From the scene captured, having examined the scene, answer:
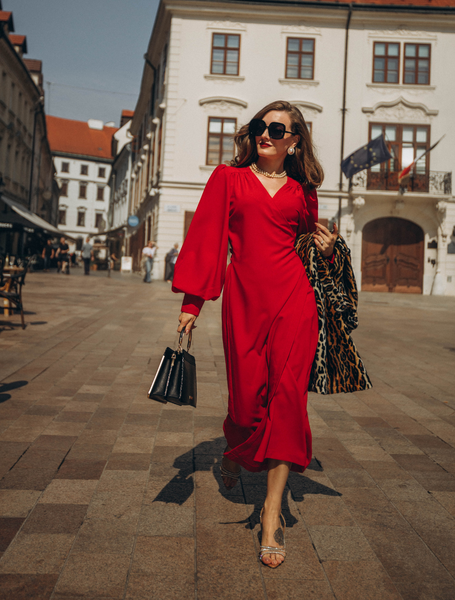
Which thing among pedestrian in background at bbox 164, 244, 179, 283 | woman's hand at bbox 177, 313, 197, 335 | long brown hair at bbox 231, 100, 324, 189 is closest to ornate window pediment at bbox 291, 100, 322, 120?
pedestrian in background at bbox 164, 244, 179, 283

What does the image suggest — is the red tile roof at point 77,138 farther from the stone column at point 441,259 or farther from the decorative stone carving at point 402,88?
the stone column at point 441,259

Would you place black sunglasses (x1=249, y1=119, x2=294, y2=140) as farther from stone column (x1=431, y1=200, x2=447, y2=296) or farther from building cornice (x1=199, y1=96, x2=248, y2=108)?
stone column (x1=431, y1=200, x2=447, y2=296)

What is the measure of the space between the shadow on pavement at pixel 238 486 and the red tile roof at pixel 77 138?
3113 inches

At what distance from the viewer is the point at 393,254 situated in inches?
1041

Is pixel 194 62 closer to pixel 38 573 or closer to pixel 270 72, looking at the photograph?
pixel 270 72

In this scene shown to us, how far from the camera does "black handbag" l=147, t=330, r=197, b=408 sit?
2462 mm

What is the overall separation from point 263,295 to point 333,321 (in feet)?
1.23

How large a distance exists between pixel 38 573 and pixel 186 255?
4.57ft

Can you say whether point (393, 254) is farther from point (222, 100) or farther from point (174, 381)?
point (174, 381)

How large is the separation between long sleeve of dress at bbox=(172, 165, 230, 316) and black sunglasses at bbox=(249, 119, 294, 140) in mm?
268

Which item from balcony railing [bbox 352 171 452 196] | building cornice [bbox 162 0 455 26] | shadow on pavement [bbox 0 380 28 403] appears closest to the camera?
shadow on pavement [bbox 0 380 28 403]

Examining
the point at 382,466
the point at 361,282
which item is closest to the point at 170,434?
the point at 382,466

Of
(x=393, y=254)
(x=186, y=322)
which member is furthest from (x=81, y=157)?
(x=186, y=322)

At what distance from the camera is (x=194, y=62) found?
2592cm
